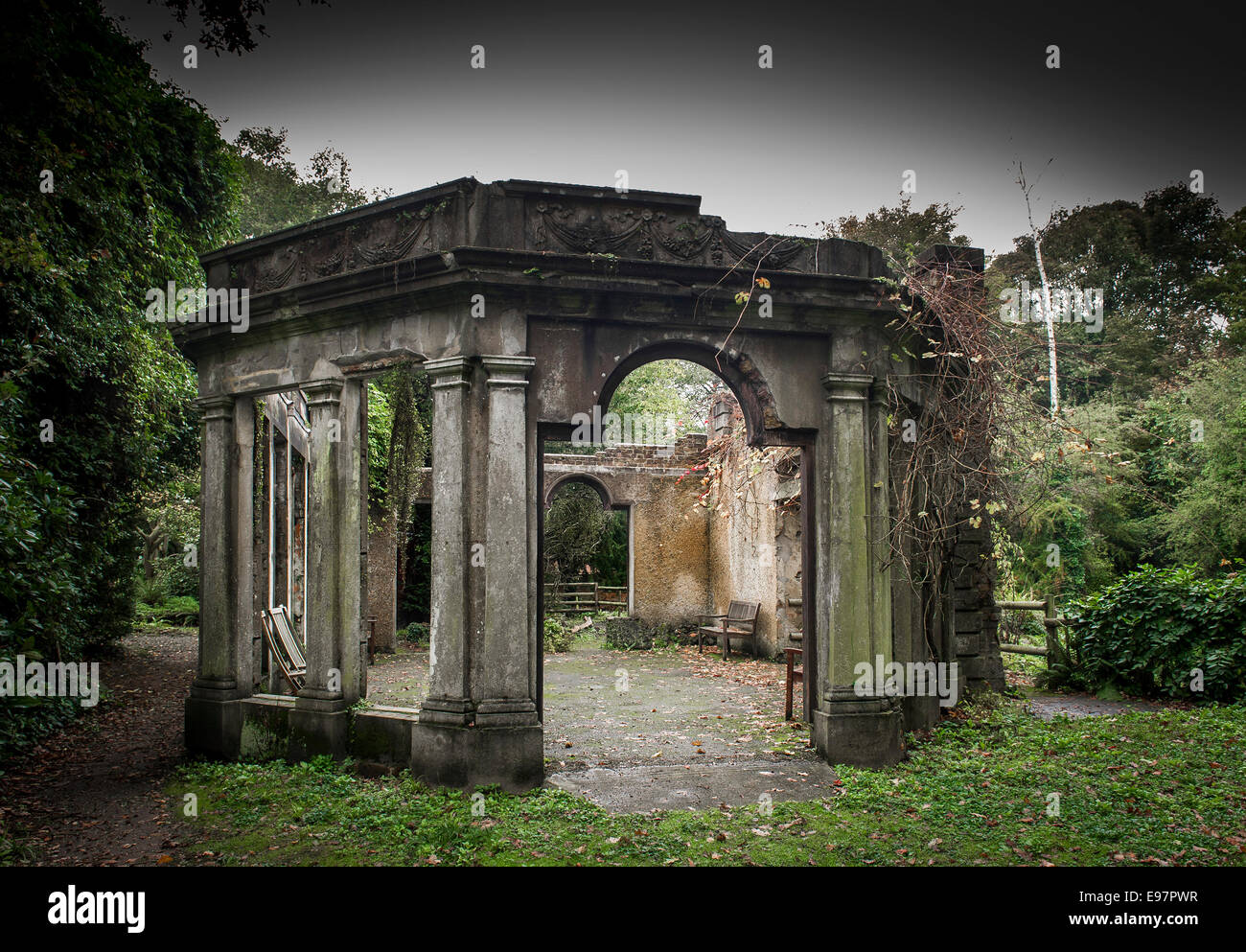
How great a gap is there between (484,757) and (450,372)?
10.2ft

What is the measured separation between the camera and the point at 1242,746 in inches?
271

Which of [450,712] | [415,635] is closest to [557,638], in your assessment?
[415,635]

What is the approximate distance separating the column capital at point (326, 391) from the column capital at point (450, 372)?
3.70 ft

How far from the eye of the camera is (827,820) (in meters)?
5.30

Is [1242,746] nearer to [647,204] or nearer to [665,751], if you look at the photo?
[665,751]

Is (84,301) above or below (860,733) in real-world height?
above

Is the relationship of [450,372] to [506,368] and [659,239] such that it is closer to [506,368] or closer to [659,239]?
[506,368]

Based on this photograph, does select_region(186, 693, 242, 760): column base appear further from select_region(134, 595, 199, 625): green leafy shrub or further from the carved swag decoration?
select_region(134, 595, 199, 625): green leafy shrub

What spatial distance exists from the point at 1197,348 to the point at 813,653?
22.2 metres

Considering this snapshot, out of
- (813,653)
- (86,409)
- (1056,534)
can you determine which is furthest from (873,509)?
(1056,534)

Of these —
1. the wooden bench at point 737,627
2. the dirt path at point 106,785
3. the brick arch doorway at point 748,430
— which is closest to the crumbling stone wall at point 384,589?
the dirt path at point 106,785

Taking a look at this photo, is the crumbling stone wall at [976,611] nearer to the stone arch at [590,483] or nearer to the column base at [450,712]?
the column base at [450,712]

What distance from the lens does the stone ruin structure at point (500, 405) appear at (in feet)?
20.2

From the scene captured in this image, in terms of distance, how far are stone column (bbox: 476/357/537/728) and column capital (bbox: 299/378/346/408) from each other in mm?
1621
